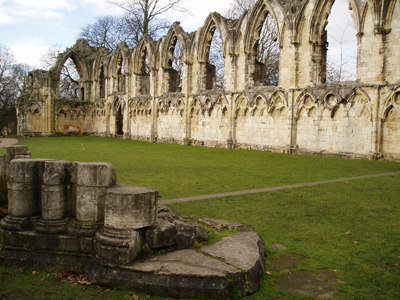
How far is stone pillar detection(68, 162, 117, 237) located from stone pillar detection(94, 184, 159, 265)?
0.21 m

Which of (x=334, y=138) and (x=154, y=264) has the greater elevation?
(x=334, y=138)

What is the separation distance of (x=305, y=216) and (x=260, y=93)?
12.8 m

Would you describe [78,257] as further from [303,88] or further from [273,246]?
[303,88]

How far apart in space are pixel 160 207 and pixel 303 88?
41.6 feet

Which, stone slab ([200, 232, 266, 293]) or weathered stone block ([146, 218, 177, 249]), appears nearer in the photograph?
stone slab ([200, 232, 266, 293])

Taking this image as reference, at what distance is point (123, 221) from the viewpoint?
381 centimetres

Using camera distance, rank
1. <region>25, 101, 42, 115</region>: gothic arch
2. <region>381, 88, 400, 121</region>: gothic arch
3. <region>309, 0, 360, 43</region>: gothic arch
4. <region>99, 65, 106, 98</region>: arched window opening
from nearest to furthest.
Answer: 1. <region>381, 88, 400, 121</region>: gothic arch
2. <region>309, 0, 360, 43</region>: gothic arch
3. <region>25, 101, 42, 115</region>: gothic arch
4. <region>99, 65, 106, 98</region>: arched window opening

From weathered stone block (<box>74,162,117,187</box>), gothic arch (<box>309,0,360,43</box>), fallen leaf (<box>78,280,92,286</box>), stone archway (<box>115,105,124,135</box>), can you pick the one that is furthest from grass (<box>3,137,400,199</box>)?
stone archway (<box>115,105,124,135</box>)

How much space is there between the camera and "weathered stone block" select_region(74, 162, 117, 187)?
4047 millimetres

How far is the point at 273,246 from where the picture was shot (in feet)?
15.0

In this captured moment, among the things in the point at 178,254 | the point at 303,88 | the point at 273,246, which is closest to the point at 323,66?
the point at 303,88

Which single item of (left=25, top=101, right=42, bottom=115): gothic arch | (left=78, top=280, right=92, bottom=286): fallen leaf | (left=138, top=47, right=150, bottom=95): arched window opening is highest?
(left=138, top=47, right=150, bottom=95): arched window opening

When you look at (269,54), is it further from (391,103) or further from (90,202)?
(90,202)

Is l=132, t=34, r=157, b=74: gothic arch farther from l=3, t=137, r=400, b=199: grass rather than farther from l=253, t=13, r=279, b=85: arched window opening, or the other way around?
l=3, t=137, r=400, b=199: grass
